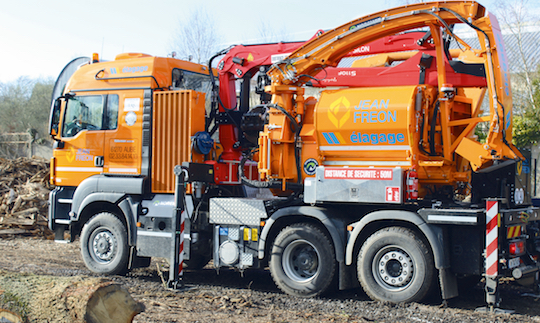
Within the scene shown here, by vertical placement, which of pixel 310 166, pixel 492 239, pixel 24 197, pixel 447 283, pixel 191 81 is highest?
pixel 191 81

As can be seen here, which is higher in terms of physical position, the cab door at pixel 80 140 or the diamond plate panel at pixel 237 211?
the cab door at pixel 80 140

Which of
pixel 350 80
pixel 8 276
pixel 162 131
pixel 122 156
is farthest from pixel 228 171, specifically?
pixel 8 276

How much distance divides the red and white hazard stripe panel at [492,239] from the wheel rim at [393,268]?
0.88 meters

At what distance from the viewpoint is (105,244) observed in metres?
8.91

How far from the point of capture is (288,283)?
24.1 feet

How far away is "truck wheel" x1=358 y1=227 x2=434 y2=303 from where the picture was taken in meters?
6.37

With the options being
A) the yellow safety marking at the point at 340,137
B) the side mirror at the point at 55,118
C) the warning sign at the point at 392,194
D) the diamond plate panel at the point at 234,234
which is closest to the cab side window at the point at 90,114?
the side mirror at the point at 55,118

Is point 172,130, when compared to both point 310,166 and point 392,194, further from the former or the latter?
point 392,194

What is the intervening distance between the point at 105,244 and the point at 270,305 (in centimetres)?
352

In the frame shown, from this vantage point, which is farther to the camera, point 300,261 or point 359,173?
point 300,261

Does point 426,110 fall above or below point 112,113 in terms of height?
below

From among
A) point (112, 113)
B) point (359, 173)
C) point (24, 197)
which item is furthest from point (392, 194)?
point (24, 197)

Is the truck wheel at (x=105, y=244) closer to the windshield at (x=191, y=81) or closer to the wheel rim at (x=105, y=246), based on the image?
the wheel rim at (x=105, y=246)

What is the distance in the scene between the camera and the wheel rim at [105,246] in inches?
349
